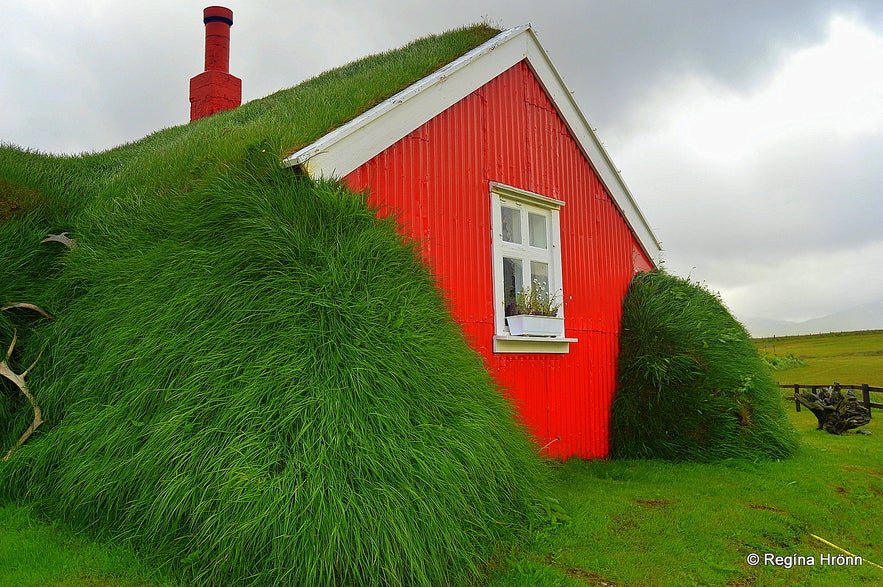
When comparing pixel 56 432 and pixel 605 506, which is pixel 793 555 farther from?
pixel 56 432

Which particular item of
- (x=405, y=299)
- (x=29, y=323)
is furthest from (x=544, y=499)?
(x=29, y=323)

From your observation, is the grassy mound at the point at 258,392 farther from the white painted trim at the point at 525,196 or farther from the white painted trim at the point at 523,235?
the white painted trim at the point at 525,196

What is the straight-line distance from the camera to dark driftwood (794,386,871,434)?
38.2ft

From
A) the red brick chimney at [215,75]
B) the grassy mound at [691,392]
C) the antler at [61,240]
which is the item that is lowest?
the grassy mound at [691,392]

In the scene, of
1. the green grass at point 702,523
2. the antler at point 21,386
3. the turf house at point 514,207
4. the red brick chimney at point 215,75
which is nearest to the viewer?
the green grass at point 702,523

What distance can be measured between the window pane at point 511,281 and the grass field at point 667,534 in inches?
70.7

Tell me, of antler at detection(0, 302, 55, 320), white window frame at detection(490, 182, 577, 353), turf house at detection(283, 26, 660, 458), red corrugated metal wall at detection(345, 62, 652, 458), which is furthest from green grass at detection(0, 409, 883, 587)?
antler at detection(0, 302, 55, 320)

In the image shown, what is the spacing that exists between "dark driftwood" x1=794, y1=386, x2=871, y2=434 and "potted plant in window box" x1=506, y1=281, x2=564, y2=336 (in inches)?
314

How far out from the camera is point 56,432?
4414 mm

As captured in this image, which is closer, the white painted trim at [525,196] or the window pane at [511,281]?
the window pane at [511,281]

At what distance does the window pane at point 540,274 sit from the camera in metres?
7.12

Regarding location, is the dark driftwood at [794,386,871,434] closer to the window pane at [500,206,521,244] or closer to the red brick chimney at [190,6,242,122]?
the window pane at [500,206,521,244]

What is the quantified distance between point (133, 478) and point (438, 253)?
322cm

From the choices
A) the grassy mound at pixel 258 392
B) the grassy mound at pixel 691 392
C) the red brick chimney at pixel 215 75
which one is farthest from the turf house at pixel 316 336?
the red brick chimney at pixel 215 75
